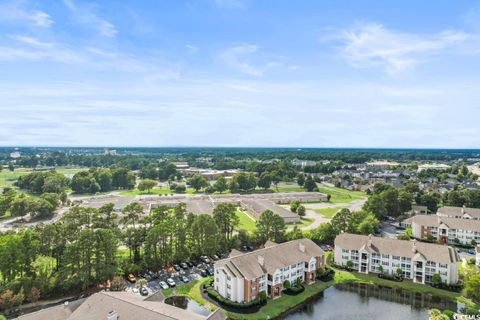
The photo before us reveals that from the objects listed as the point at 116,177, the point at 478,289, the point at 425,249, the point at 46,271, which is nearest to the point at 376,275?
the point at 425,249

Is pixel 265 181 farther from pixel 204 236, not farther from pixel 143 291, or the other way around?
pixel 143 291

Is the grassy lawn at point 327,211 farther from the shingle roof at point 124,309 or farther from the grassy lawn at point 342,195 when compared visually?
the shingle roof at point 124,309

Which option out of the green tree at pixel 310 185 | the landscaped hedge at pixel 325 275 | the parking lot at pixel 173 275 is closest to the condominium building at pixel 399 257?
the landscaped hedge at pixel 325 275

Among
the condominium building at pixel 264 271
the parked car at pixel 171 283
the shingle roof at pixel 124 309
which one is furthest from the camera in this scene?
Answer: the parked car at pixel 171 283

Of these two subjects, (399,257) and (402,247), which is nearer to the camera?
(399,257)

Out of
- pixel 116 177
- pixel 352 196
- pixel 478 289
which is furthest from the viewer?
pixel 116 177

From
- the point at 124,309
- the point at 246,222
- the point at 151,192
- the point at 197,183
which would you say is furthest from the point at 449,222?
the point at 151,192

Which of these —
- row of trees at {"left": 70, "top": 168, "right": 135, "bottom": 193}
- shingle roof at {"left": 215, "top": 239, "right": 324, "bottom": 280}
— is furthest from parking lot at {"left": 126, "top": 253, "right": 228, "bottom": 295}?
row of trees at {"left": 70, "top": 168, "right": 135, "bottom": 193}

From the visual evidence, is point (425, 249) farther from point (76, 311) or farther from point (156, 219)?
point (76, 311)
